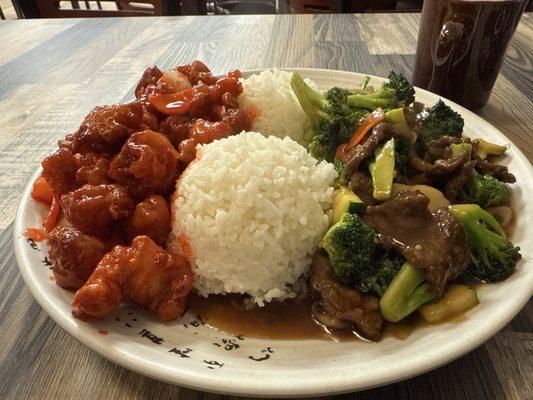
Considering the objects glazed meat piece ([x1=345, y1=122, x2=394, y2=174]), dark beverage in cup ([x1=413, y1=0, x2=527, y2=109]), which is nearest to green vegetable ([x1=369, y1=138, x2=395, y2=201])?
glazed meat piece ([x1=345, y1=122, x2=394, y2=174])

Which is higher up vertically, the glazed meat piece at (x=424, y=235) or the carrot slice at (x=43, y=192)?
the glazed meat piece at (x=424, y=235)

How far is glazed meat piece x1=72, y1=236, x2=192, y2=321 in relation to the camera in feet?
5.37

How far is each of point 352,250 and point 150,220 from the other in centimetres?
99

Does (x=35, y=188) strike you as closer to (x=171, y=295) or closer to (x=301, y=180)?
(x=171, y=295)

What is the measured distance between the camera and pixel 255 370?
1.48 m

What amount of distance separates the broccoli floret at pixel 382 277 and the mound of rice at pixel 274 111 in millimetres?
1326

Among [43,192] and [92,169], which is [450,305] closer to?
[92,169]

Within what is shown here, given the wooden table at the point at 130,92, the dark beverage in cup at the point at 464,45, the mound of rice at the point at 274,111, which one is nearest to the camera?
the wooden table at the point at 130,92

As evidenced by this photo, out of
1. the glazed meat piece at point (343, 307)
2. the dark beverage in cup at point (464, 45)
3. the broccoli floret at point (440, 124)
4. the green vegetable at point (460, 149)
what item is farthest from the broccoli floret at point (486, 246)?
the dark beverage in cup at point (464, 45)

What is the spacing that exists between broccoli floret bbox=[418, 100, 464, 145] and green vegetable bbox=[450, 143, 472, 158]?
0.19 m

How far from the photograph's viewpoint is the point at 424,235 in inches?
74.2

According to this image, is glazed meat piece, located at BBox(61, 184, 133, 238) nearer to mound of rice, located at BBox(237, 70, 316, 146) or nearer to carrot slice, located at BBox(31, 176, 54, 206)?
carrot slice, located at BBox(31, 176, 54, 206)

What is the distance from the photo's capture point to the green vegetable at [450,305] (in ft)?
5.63

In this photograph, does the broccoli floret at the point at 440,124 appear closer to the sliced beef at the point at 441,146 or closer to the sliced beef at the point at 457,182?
the sliced beef at the point at 441,146
